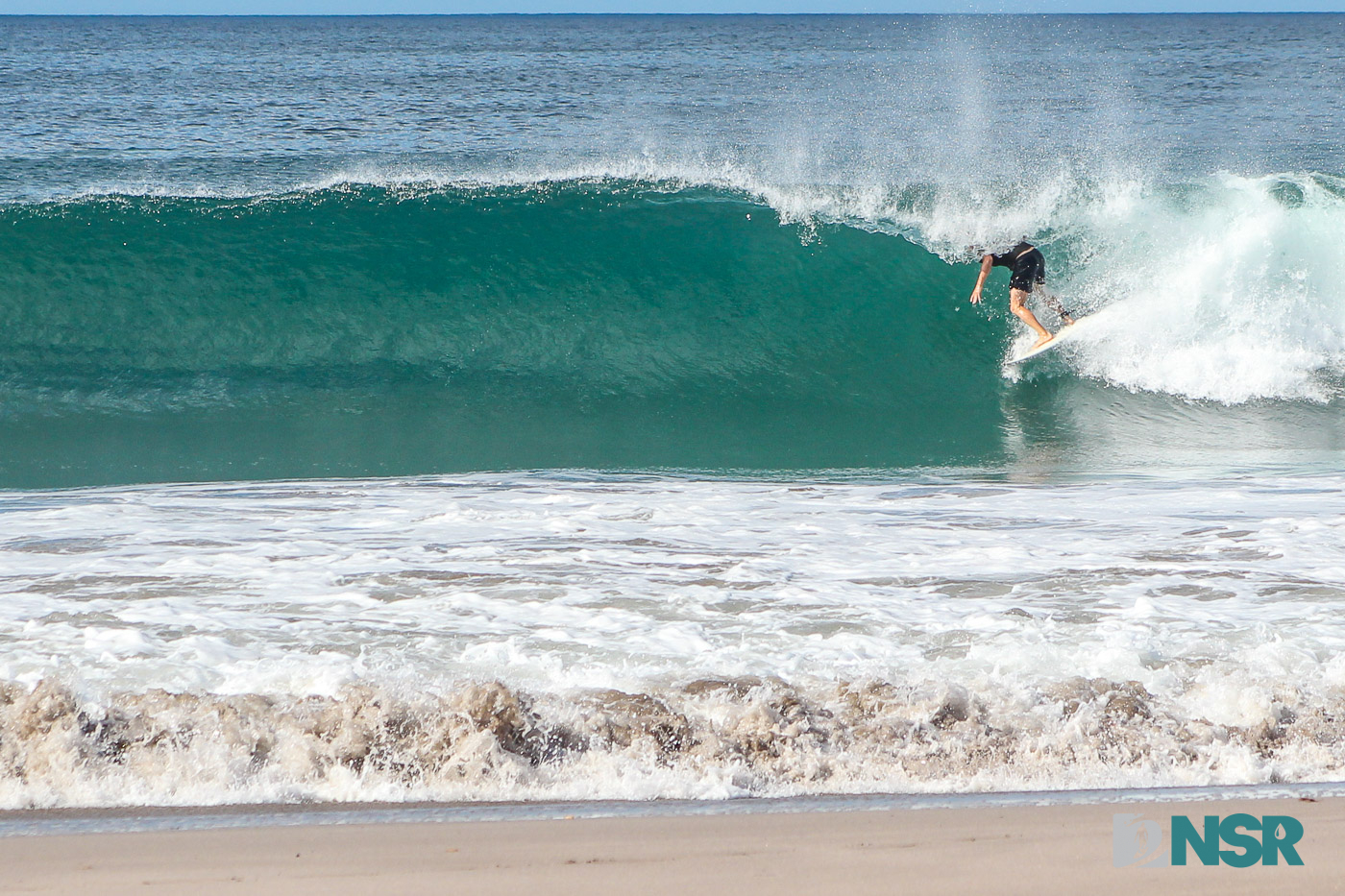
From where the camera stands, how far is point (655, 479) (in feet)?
19.0

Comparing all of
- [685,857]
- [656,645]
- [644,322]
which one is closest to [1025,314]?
[644,322]

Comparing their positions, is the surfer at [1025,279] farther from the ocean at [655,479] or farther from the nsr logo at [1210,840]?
the nsr logo at [1210,840]

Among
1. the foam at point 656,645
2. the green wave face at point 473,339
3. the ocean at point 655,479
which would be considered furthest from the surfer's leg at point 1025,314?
the foam at point 656,645

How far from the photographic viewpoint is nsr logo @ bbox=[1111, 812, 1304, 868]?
1.95 m

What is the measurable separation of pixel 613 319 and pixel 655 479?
356cm

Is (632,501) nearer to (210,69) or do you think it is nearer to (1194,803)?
(1194,803)

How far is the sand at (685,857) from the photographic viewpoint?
1.88 meters

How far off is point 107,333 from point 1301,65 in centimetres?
4516

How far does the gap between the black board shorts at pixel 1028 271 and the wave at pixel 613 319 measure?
2.05 feet

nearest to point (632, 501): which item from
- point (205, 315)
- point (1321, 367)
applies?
point (205, 315)

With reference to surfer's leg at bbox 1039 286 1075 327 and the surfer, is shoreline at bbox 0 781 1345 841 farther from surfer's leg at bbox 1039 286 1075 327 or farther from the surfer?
surfer's leg at bbox 1039 286 1075 327

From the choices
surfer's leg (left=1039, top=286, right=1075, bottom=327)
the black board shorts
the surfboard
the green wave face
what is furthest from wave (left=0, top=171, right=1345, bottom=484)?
the black board shorts

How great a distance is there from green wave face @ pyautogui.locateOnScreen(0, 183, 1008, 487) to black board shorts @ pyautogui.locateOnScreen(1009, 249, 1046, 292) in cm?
68

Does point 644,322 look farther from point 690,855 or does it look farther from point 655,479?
point 690,855
